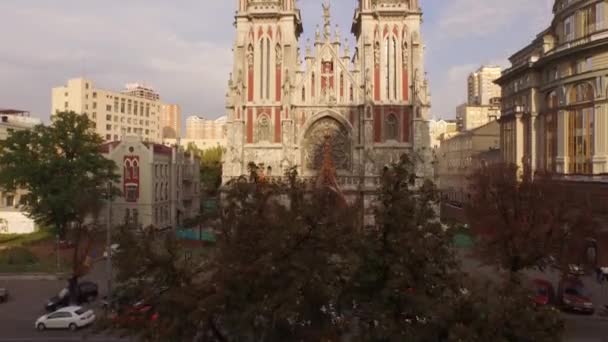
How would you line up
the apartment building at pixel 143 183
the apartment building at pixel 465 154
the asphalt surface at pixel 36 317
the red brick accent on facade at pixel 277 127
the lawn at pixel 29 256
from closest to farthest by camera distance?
1. the asphalt surface at pixel 36 317
2. the lawn at pixel 29 256
3. the apartment building at pixel 143 183
4. the red brick accent on facade at pixel 277 127
5. the apartment building at pixel 465 154

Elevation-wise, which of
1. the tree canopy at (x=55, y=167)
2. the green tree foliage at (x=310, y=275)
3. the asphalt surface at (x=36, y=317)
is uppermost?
the tree canopy at (x=55, y=167)

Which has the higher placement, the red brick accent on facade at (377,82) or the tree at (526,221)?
the red brick accent on facade at (377,82)

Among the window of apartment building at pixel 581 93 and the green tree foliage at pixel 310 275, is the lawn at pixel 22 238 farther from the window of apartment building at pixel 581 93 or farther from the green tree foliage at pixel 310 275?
the window of apartment building at pixel 581 93

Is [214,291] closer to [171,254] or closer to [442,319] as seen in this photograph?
[171,254]

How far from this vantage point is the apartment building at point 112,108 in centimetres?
10250

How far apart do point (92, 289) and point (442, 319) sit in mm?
21827

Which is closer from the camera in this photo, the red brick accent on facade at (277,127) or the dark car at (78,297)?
the dark car at (78,297)

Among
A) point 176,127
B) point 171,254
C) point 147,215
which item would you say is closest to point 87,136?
point 147,215

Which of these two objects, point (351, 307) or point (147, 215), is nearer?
→ point (351, 307)

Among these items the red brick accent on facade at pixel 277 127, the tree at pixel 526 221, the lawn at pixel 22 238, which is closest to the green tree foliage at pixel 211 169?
the red brick accent on facade at pixel 277 127

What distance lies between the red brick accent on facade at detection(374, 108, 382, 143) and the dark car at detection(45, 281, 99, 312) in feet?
96.2

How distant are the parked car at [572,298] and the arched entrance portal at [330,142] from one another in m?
25.1

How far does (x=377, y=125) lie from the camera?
4772 centimetres

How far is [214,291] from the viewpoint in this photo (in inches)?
483
